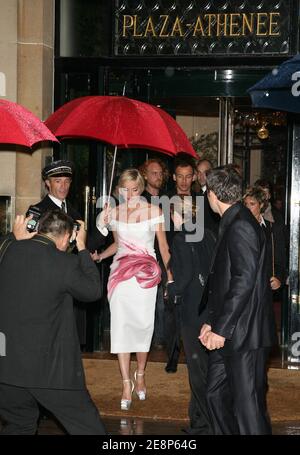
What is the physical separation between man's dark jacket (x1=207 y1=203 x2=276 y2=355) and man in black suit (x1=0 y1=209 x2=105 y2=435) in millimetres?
944

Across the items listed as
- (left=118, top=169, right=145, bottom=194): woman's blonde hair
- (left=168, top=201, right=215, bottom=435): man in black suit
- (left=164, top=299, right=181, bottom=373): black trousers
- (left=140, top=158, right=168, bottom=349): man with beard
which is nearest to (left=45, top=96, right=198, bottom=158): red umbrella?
(left=118, top=169, right=145, bottom=194): woman's blonde hair

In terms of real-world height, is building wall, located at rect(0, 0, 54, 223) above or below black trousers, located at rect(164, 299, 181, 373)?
above

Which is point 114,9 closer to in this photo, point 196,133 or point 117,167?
point 117,167

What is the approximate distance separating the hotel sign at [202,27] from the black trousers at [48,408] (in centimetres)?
589

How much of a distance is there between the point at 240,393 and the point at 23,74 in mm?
5765

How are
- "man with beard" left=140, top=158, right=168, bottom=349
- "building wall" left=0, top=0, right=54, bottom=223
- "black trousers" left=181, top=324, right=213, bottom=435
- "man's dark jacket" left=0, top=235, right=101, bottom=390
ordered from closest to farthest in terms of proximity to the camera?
"man's dark jacket" left=0, top=235, right=101, bottom=390
"black trousers" left=181, top=324, right=213, bottom=435
"building wall" left=0, top=0, right=54, bottom=223
"man with beard" left=140, top=158, right=168, bottom=349

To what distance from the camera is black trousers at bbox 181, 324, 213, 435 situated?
7.68 m

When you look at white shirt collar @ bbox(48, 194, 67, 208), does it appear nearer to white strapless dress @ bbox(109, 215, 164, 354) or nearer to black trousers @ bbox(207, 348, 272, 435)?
white strapless dress @ bbox(109, 215, 164, 354)

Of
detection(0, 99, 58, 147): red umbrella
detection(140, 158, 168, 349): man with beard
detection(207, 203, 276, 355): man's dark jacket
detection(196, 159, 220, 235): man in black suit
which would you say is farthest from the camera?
detection(140, 158, 168, 349): man with beard

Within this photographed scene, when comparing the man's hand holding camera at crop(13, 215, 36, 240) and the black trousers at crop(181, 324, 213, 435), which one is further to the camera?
the black trousers at crop(181, 324, 213, 435)

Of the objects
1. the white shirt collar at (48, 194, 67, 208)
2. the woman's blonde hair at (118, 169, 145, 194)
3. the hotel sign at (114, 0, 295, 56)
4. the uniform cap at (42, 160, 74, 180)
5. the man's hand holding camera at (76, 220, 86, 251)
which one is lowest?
the man's hand holding camera at (76, 220, 86, 251)

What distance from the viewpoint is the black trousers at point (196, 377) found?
25.2 feet

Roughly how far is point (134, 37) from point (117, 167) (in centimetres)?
159
